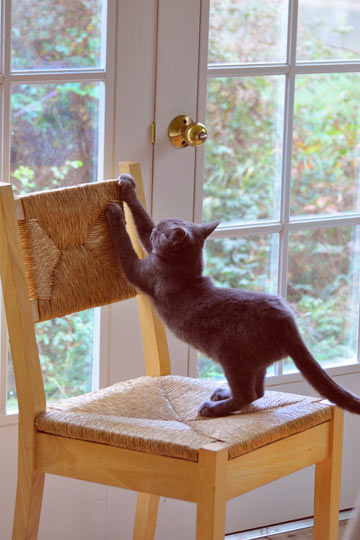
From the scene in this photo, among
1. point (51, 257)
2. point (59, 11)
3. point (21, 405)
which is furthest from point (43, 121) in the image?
point (21, 405)

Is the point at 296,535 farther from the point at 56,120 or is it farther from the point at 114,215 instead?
the point at 56,120

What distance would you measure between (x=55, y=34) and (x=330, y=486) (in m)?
1.05

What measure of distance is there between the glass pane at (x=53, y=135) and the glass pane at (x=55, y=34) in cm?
5

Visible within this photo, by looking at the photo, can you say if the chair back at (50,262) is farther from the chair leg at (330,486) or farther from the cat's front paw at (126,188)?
the chair leg at (330,486)

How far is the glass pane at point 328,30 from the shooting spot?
6.89ft

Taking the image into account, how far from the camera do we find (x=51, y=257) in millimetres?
1644

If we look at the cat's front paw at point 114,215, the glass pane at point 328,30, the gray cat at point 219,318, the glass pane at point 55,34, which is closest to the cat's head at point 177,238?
the gray cat at point 219,318

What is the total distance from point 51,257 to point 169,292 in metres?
0.23

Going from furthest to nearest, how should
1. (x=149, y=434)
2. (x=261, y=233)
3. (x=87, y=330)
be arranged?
(x=261, y=233) < (x=87, y=330) < (x=149, y=434)

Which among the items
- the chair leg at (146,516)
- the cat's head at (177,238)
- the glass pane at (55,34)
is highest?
the glass pane at (55,34)

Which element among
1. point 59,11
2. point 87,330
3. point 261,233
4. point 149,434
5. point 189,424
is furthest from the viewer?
point 261,233

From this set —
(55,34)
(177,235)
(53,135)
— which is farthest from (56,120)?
(177,235)

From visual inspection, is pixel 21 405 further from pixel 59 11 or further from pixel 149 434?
pixel 59 11

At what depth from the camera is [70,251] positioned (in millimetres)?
1683
